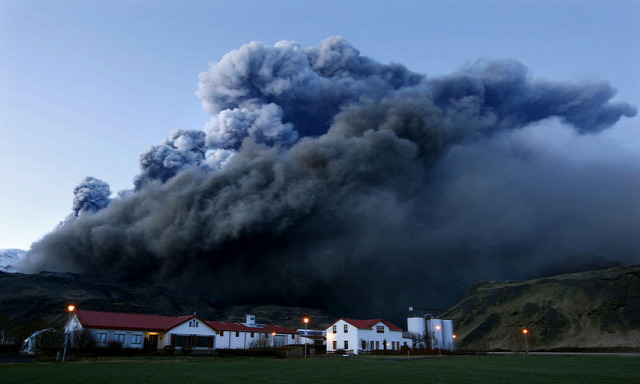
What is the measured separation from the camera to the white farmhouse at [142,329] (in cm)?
6288

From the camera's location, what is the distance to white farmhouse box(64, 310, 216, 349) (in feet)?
206

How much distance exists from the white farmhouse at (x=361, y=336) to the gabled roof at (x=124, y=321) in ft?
94.7

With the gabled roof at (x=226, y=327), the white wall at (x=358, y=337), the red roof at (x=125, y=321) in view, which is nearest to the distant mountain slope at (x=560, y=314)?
the white wall at (x=358, y=337)

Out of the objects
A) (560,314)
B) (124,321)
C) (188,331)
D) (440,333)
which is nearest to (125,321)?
(124,321)

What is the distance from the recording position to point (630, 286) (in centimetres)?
14275

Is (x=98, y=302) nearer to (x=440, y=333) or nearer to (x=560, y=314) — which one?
(x=440, y=333)

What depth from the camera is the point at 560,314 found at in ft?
466

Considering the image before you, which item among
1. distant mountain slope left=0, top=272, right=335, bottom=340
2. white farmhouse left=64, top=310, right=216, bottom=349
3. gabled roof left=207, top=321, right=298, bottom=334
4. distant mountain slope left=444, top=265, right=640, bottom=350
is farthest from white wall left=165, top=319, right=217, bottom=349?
distant mountain slope left=444, top=265, right=640, bottom=350

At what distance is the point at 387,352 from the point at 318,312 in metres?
130

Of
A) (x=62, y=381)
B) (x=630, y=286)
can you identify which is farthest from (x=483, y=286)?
(x=62, y=381)

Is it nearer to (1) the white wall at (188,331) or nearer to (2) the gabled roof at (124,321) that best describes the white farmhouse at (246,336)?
(1) the white wall at (188,331)

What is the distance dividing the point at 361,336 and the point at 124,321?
1651 inches

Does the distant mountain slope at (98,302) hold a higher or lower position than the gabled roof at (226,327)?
higher

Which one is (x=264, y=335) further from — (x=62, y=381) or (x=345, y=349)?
(x=62, y=381)
